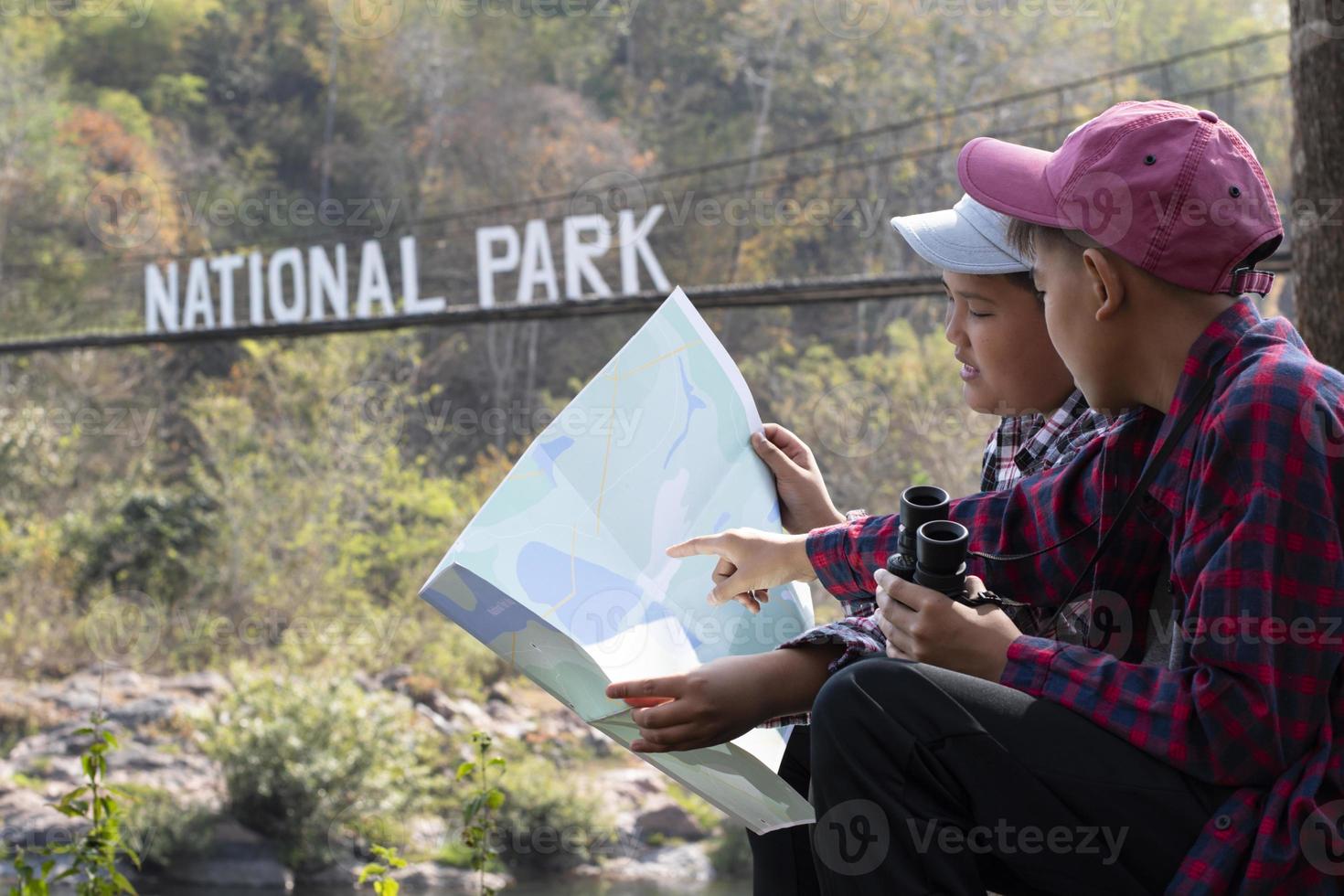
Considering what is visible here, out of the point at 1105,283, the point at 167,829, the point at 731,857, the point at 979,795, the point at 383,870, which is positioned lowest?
the point at 731,857

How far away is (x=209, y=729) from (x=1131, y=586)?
6.05m

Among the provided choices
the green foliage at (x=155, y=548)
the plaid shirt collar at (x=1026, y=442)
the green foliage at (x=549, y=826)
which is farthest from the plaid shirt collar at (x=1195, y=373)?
the green foliage at (x=155, y=548)

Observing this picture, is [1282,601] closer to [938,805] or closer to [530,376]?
[938,805]

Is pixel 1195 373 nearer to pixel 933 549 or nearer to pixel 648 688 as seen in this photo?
pixel 933 549

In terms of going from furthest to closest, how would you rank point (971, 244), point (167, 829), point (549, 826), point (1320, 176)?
1. point (549, 826)
2. point (167, 829)
3. point (1320, 176)
4. point (971, 244)

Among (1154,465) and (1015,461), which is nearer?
(1154,465)

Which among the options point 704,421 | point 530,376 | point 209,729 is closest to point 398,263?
point 530,376

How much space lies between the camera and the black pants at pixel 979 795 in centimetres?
66

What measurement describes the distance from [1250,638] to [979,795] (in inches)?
5.7

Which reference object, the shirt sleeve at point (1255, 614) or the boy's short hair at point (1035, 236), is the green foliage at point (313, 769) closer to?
the boy's short hair at point (1035, 236)

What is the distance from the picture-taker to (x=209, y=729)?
625cm

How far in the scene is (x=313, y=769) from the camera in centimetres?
560

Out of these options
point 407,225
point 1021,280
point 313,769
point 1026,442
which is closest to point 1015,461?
point 1026,442

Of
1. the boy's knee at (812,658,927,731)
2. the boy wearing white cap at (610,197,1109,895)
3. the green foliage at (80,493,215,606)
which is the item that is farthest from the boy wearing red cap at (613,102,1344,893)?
the green foliage at (80,493,215,606)
